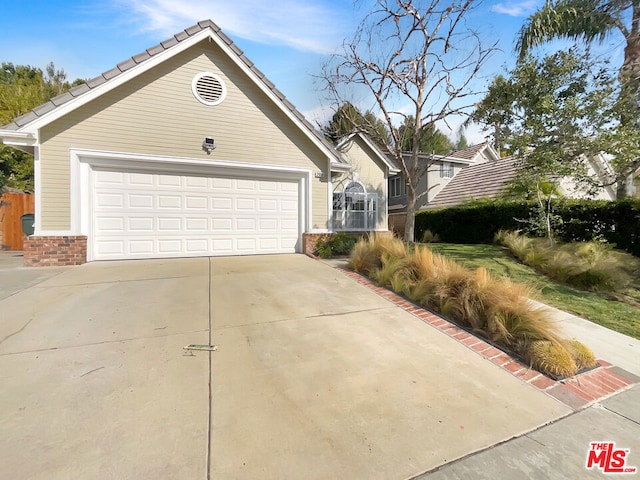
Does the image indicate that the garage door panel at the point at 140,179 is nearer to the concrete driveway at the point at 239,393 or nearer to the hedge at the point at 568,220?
the concrete driveway at the point at 239,393

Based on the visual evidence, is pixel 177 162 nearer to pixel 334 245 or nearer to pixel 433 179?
pixel 334 245

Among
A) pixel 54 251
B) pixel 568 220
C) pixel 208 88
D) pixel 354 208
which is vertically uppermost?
pixel 208 88

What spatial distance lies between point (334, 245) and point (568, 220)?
24.7ft

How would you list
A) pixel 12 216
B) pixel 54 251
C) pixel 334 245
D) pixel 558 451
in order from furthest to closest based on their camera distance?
pixel 12 216
pixel 334 245
pixel 54 251
pixel 558 451

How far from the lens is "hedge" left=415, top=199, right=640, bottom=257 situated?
8258 mm

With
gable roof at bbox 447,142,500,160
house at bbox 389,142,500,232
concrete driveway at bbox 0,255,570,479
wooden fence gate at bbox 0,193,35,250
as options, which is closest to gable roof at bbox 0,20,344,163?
concrete driveway at bbox 0,255,570,479

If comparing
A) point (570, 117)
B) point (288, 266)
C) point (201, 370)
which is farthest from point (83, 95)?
point (570, 117)

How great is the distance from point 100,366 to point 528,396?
13.2ft

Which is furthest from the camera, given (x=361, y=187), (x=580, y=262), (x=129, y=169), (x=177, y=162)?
(x=361, y=187)

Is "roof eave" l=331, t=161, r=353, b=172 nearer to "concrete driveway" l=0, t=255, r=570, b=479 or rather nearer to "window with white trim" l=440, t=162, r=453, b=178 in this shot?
"concrete driveway" l=0, t=255, r=570, b=479

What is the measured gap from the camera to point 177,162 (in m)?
8.19

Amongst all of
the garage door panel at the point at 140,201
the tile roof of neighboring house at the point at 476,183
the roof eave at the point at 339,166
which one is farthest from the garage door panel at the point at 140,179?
the tile roof of neighboring house at the point at 476,183

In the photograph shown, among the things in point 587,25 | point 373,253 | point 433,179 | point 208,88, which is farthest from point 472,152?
point 208,88

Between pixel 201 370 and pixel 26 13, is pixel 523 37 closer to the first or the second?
pixel 201 370
